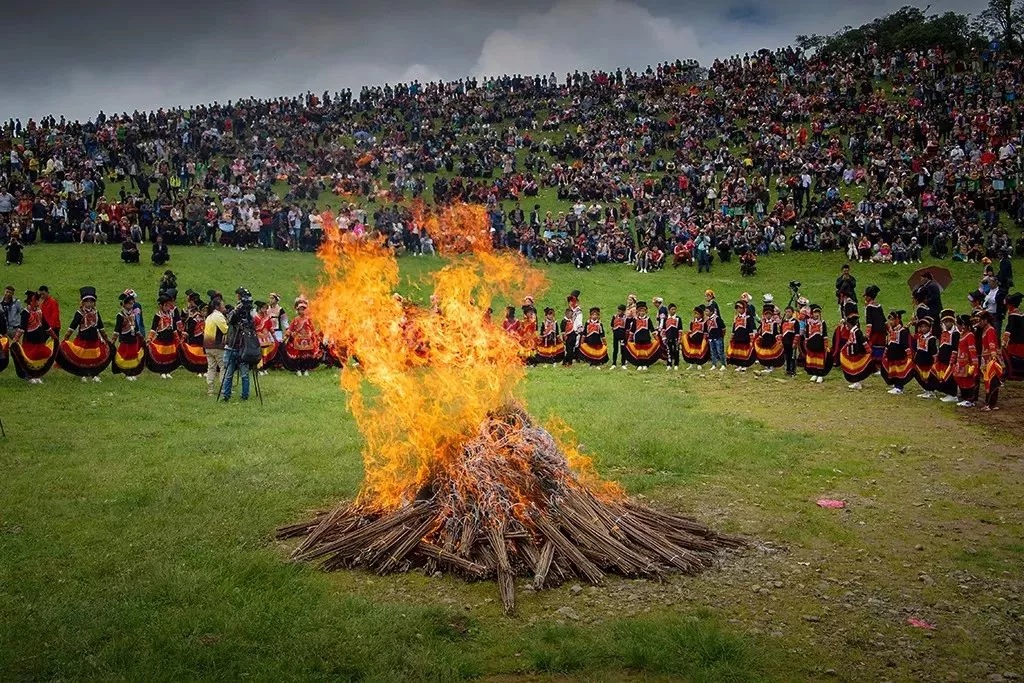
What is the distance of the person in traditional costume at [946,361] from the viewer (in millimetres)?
17522

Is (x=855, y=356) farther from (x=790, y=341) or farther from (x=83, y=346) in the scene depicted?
(x=83, y=346)

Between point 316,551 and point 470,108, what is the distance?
51793 mm

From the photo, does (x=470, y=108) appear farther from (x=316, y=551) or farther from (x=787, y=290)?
(x=316, y=551)

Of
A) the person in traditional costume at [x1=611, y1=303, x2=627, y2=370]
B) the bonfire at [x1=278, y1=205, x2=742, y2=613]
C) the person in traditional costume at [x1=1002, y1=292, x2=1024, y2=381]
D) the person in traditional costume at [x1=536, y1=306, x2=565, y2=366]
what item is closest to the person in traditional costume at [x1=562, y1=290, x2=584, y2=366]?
the person in traditional costume at [x1=536, y1=306, x2=565, y2=366]

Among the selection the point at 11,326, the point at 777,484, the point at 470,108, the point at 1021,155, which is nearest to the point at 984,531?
the point at 777,484

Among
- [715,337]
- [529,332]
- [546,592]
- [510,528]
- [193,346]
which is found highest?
[715,337]

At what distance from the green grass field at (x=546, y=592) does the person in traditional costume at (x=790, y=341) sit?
3813 mm

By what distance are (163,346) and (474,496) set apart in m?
14.4

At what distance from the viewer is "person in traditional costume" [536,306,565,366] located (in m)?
25.5

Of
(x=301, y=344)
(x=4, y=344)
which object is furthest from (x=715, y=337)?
(x=4, y=344)

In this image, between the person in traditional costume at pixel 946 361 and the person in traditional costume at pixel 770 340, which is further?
the person in traditional costume at pixel 770 340

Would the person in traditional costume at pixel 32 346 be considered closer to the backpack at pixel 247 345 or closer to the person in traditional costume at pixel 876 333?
the backpack at pixel 247 345

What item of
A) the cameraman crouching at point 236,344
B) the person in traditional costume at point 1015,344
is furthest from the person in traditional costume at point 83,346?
the person in traditional costume at point 1015,344

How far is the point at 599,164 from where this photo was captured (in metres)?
49.8
